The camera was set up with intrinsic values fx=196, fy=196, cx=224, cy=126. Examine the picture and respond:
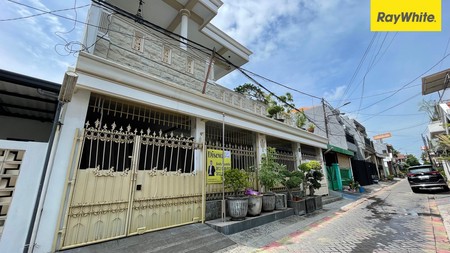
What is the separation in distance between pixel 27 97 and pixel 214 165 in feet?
15.4

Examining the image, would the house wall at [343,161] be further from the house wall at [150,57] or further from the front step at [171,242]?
the front step at [171,242]

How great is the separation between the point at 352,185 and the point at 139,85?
1483cm

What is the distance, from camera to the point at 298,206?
22.8 feet

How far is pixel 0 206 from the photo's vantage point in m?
2.96

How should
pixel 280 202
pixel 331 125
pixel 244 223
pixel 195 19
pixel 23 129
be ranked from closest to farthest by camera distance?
pixel 244 223 < pixel 23 129 < pixel 280 202 < pixel 195 19 < pixel 331 125

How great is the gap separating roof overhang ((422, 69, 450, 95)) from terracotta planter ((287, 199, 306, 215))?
12.3 m

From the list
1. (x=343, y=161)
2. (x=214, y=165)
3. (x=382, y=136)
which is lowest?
(x=214, y=165)

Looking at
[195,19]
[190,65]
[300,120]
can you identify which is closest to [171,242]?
[190,65]

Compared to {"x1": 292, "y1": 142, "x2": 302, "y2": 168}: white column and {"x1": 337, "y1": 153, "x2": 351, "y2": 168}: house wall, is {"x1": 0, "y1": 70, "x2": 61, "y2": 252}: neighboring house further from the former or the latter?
{"x1": 337, "y1": 153, "x2": 351, "y2": 168}: house wall

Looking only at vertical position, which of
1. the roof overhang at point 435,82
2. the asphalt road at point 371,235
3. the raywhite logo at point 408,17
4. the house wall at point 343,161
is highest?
the roof overhang at point 435,82

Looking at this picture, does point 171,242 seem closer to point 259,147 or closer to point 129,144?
point 129,144

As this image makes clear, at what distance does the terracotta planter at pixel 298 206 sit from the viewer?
691cm

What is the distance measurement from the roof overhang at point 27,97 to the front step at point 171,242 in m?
3.01

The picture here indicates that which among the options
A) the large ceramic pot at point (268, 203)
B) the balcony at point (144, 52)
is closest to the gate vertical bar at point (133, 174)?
the balcony at point (144, 52)
